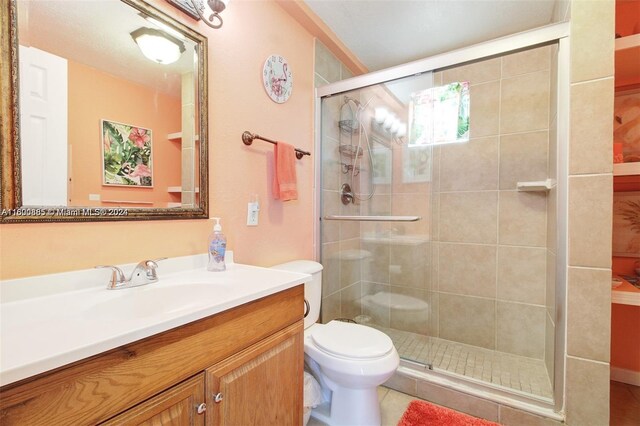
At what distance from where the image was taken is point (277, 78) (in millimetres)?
1773

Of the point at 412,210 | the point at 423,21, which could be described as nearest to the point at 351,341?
the point at 412,210

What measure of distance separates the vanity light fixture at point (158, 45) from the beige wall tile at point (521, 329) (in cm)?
260

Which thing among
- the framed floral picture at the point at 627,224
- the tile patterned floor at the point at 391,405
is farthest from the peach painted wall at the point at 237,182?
the framed floral picture at the point at 627,224

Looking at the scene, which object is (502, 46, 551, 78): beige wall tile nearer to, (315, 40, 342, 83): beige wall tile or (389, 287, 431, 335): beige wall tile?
(315, 40, 342, 83): beige wall tile

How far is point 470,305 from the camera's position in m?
2.27

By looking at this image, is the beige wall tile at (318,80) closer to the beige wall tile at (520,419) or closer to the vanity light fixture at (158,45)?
the vanity light fixture at (158,45)

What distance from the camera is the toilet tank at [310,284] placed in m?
1.69

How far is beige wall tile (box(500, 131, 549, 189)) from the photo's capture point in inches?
79.4

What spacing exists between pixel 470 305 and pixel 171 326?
2269mm

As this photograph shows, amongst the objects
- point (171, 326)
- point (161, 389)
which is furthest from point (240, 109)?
point (161, 389)

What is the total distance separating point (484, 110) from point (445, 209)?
815 mm

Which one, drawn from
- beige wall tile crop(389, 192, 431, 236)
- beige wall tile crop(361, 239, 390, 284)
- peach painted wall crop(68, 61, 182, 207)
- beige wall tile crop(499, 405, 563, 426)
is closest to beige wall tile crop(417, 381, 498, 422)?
beige wall tile crop(499, 405, 563, 426)

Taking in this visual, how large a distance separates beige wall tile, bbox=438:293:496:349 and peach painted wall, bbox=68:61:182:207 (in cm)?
220

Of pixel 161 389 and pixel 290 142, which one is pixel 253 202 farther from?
pixel 161 389
